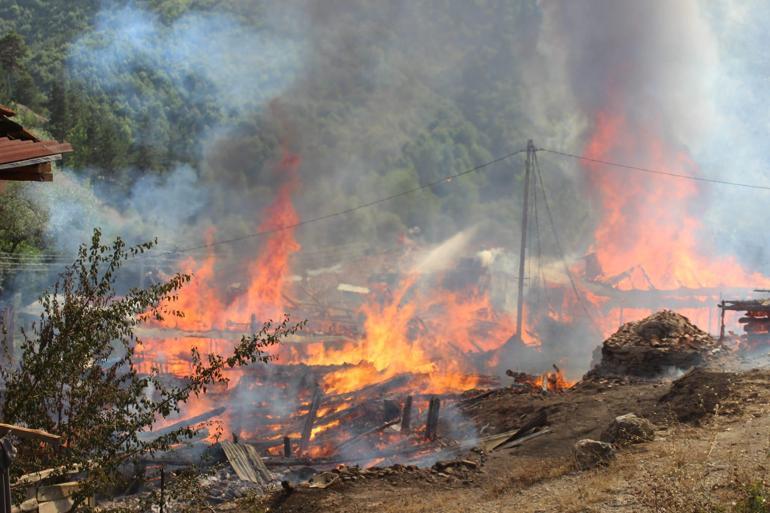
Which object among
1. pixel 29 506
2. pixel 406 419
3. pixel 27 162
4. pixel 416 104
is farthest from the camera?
pixel 416 104

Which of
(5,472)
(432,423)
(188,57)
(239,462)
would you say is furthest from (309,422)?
(188,57)

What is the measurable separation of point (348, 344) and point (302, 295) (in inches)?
516

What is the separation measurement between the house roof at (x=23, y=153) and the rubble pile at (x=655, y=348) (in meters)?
17.1

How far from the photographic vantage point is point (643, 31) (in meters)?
60.6

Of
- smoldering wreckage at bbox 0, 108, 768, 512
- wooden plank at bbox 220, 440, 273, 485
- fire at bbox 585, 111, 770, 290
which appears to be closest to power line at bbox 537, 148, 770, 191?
fire at bbox 585, 111, 770, 290

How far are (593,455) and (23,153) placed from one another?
973cm

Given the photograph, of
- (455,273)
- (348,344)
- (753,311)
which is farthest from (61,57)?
(753,311)

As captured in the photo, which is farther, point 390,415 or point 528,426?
point 390,415

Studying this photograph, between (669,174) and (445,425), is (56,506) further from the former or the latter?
(669,174)

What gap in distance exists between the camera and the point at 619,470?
12.4 metres

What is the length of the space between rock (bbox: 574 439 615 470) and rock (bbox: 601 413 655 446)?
2.60ft

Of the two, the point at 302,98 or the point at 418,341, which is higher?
the point at 302,98

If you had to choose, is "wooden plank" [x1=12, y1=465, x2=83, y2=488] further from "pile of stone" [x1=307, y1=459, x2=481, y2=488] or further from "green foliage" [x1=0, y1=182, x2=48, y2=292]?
"green foliage" [x1=0, y1=182, x2=48, y2=292]

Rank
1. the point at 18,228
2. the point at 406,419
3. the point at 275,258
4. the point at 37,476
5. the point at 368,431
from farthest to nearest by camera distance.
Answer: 1. the point at 275,258
2. the point at 18,228
3. the point at 406,419
4. the point at 368,431
5. the point at 37,476
